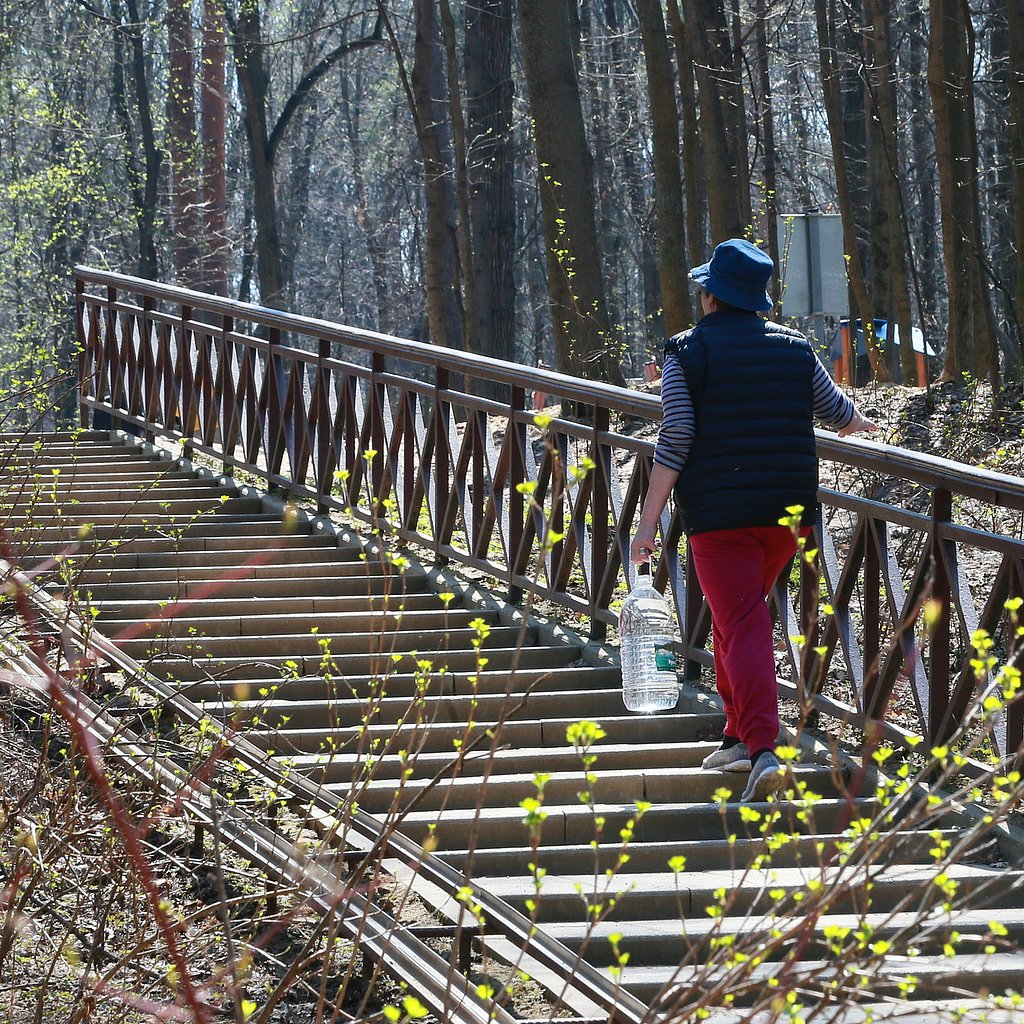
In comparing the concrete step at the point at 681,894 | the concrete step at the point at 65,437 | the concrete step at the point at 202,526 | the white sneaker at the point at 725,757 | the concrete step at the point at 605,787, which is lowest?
the concrete step at the point at 681,894

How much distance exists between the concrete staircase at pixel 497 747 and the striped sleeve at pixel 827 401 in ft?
4.03

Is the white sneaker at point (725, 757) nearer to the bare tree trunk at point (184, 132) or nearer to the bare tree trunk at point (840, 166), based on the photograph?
the bare tree trunk at point (840, 166)

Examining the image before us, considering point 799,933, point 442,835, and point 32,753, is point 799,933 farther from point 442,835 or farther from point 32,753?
point 32,753

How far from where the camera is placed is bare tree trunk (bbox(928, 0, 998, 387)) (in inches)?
446

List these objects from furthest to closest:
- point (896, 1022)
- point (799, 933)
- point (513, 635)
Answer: point (513, 635) < point (896, 1022) < point (799, 933)

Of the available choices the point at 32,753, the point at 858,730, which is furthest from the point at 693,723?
the point at 32,753

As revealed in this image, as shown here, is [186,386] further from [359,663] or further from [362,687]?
[362,687]

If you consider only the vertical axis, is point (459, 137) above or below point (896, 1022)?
above

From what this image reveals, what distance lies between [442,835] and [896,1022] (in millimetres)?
1655

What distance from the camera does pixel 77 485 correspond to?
33.3ft

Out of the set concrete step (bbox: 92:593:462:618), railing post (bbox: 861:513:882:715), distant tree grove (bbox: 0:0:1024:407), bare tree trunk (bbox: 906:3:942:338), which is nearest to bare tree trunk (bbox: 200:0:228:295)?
distant tree grove (bbox: 0:0:1024:407)

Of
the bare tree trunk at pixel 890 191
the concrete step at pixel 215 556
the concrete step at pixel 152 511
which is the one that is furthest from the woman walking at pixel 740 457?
the bare tree trunk at pixel 890 191

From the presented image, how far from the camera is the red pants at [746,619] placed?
5.18 meters

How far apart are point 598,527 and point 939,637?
6.86 feet
